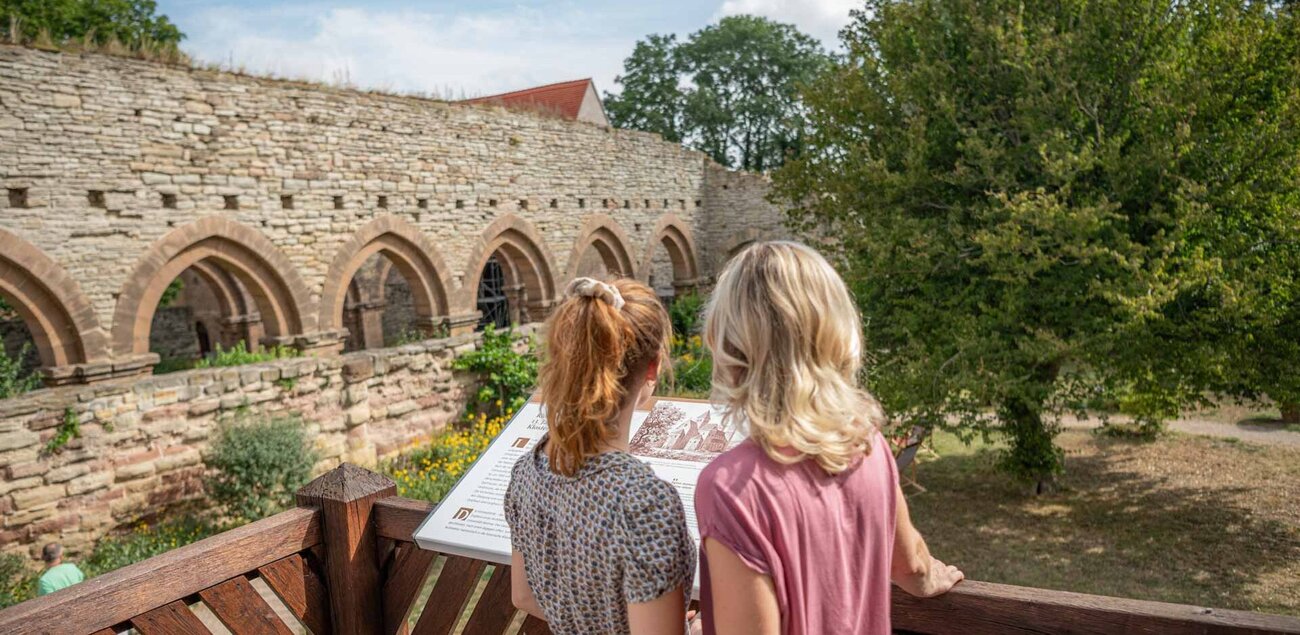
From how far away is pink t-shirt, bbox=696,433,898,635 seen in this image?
1.28 metres

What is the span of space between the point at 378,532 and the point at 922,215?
7665mm

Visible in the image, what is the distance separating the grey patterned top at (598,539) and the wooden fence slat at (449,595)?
28.6 inches

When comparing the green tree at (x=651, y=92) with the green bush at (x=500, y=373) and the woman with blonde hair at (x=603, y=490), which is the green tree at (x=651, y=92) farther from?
the woman with blonde hair at (x=603, y=490)

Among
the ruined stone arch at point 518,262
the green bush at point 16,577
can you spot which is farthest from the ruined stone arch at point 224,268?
the green bush at point 16,577

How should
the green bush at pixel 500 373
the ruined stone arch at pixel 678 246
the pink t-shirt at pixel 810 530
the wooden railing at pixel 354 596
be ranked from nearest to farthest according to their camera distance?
the pink t-shirt at pixel 810 530, the wooden railing at pixel 354 596, the green bush at pixel 500 373, the ruined stone arch at pixel 678 246

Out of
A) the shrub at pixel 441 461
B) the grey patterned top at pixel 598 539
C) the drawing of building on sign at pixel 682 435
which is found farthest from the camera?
the shrub at pixel 441 461

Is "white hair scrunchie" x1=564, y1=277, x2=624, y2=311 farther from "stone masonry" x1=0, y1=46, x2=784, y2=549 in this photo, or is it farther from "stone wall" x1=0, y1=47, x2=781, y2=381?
"stone wall" x1=0, y1=47, x2=781, y2=381

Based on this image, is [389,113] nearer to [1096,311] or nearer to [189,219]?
[189,219]

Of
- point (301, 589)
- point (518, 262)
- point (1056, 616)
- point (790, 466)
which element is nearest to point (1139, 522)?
point (1056, 616)

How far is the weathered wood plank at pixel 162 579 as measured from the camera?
6.14ft

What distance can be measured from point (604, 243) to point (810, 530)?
55.6ft

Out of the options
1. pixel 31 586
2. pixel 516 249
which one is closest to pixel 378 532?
pixel 31 586

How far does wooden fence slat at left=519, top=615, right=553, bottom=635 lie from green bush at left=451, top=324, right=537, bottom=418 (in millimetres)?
7800

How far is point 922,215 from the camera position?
29.1ft
